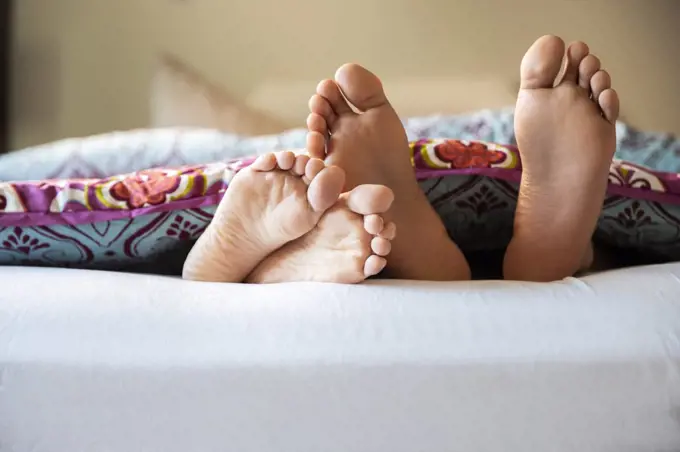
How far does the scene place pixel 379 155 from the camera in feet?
2.20

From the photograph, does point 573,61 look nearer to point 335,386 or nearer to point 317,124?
point 317,124

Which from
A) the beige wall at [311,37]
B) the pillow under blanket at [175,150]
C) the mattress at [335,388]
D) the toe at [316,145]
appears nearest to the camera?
the mattress at [335,388]

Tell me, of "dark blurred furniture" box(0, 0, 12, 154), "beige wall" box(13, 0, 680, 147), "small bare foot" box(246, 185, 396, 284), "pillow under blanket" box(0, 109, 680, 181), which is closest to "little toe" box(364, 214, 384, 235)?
"small bare foot" box(246, 185, 396, 284)

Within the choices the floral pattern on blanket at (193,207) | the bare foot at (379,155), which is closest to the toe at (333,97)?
the bare foot at (379,155)

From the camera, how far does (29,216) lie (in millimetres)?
696

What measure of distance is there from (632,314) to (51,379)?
50 centimetres

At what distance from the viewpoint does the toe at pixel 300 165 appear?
1.94 feet

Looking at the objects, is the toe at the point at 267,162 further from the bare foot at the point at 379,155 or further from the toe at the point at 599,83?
the toe at the point at 599,83

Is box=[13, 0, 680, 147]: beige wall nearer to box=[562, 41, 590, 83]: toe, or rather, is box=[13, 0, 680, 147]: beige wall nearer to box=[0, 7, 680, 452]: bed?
box=[562, 41, 590, 83]: toe

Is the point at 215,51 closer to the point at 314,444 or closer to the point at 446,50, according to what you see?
the point at 446,50

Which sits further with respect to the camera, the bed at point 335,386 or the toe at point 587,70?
the toe at point 587,70

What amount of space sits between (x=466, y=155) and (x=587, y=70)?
159 mm

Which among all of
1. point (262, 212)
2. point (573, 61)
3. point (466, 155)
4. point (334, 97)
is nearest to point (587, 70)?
point (573, 61)

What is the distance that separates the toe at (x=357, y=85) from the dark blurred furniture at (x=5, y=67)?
1258 mm
